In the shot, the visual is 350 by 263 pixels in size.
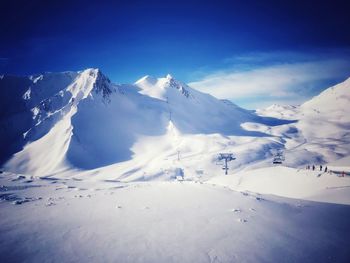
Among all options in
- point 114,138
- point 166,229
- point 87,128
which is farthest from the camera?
point 87,128

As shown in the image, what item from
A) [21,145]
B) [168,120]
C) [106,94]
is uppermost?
[106,94]

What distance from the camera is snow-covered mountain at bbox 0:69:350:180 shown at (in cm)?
11644

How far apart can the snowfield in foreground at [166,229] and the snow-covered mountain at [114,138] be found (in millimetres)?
82792

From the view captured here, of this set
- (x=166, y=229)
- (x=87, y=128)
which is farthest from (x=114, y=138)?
(x=166, y=229)

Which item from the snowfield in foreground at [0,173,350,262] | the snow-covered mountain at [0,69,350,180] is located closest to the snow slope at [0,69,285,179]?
the snow-covered mountain at [0,69,350,180]

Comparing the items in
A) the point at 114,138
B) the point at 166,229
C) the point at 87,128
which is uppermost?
the point at 87,128

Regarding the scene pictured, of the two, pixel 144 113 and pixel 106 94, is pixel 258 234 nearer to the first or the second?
pixel 144 113

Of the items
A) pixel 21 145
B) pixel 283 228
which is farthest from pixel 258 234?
pixel 21 145

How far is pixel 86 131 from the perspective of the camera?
15062cm

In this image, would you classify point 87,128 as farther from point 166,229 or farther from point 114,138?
point 166,229

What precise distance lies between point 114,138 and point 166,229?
14579 centimetres

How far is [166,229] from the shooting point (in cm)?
1157

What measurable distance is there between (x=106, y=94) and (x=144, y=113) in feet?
112

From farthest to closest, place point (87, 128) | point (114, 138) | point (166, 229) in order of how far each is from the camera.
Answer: point (87, 128) → point (114, 138) → point (166, 229)
